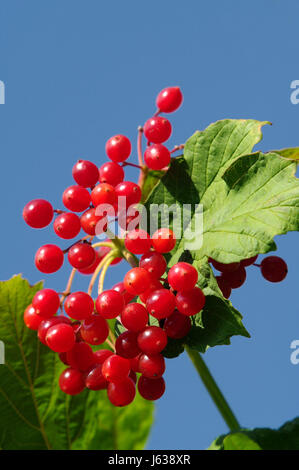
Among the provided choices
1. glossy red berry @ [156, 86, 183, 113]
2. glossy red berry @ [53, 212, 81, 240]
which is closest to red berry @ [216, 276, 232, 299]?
glossy red berry @ [53, 212, 81, 240]

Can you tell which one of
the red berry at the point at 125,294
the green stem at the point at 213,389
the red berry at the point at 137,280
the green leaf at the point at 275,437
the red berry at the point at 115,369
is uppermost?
the red berry at the point at 125,294

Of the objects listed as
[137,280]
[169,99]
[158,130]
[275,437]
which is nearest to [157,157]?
[158,130]

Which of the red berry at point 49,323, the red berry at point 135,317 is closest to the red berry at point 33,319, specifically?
the red berry at point 49,323

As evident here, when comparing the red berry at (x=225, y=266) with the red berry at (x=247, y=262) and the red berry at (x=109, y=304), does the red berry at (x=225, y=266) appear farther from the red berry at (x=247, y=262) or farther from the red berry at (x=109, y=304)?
the red berry at (x=109, y=304)

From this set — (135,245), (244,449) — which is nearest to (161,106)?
(135,245)

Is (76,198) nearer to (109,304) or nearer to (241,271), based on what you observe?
(109,304)

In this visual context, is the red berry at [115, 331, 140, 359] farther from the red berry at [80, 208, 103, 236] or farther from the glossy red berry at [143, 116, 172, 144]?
the glossy red berry at [143, 116, 172, 144]

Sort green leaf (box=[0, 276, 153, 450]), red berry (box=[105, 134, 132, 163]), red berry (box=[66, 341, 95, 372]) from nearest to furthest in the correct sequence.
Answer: red berry (box=[66, 341, 95, 372]) → red berry (box=[105, 134, 132, 163]) → green leaf (box=[0, 276, 153, 450])
